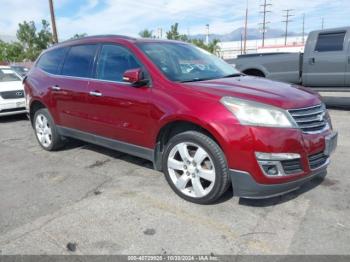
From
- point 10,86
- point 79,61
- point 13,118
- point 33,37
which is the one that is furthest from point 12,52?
point 79,61

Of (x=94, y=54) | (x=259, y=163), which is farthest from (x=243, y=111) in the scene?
(x=94, y=54)

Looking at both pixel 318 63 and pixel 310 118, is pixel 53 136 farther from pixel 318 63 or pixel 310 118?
pixel 318 63

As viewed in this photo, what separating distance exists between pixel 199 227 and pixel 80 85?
8.84 ft

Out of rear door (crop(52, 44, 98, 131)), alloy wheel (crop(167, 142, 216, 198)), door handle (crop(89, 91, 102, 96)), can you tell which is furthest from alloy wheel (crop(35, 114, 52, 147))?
alloy wheel (crop(167, 142, 216, 198))

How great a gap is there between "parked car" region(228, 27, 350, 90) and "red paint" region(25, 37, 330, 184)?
5.68 m

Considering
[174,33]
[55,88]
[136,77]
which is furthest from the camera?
[174,33]

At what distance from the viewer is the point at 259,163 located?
319cm

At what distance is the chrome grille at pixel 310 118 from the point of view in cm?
331

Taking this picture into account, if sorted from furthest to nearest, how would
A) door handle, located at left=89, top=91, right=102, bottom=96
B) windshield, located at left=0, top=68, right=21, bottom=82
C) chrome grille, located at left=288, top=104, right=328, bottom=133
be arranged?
1. windshield, located at left=0, top=68, right=21, bottom=82
2. door handle, located at left=89, top=91, right=102, bottom=96
3. chrome grille, located at left=288, top=104, right=328, bottom=133

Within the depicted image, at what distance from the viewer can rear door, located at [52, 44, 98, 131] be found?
485 centimetres

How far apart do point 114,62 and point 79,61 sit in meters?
A: 0.83

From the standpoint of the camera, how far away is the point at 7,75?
1009cm

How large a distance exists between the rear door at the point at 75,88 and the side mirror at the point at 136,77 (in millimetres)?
1005

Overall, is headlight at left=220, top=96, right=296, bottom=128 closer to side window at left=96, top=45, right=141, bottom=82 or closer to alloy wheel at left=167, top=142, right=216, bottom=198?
alloy wheel at left=167, top=142, right=216, bottom=198
